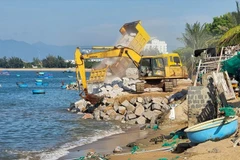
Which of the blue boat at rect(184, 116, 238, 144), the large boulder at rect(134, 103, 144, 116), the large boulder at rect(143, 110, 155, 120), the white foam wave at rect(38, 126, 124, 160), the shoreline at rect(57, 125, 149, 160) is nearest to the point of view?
the blue boat at rect(184, 116, 238, 144)

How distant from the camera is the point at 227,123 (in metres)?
12.4

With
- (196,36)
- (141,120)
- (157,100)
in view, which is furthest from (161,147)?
(196,36)

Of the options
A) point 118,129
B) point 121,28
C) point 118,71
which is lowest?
point 118,129

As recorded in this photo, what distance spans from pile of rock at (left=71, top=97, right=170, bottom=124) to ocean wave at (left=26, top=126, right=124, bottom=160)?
198cm

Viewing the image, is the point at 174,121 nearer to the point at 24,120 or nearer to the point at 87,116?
the point at 87,116

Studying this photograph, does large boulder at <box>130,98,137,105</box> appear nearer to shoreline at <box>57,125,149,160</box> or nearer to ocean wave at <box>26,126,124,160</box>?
ocean wave at <box>26,126,124,160</box>

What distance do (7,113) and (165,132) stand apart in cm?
1742

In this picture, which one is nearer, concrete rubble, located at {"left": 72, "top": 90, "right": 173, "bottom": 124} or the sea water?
the sea water

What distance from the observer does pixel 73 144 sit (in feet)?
62.0

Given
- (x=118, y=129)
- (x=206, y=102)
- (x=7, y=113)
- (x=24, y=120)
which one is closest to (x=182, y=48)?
(x=7, y=113)

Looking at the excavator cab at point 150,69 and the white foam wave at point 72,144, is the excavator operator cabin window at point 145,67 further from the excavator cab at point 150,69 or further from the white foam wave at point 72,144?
the white foam wave at point 72,144

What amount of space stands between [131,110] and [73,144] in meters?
7.85

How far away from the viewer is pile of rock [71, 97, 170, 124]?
961 inches

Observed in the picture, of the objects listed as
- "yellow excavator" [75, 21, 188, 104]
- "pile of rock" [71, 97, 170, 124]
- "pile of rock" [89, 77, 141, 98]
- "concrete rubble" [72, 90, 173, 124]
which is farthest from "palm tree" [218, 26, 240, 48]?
"pile of rock" [89, 77, 141, 98]
